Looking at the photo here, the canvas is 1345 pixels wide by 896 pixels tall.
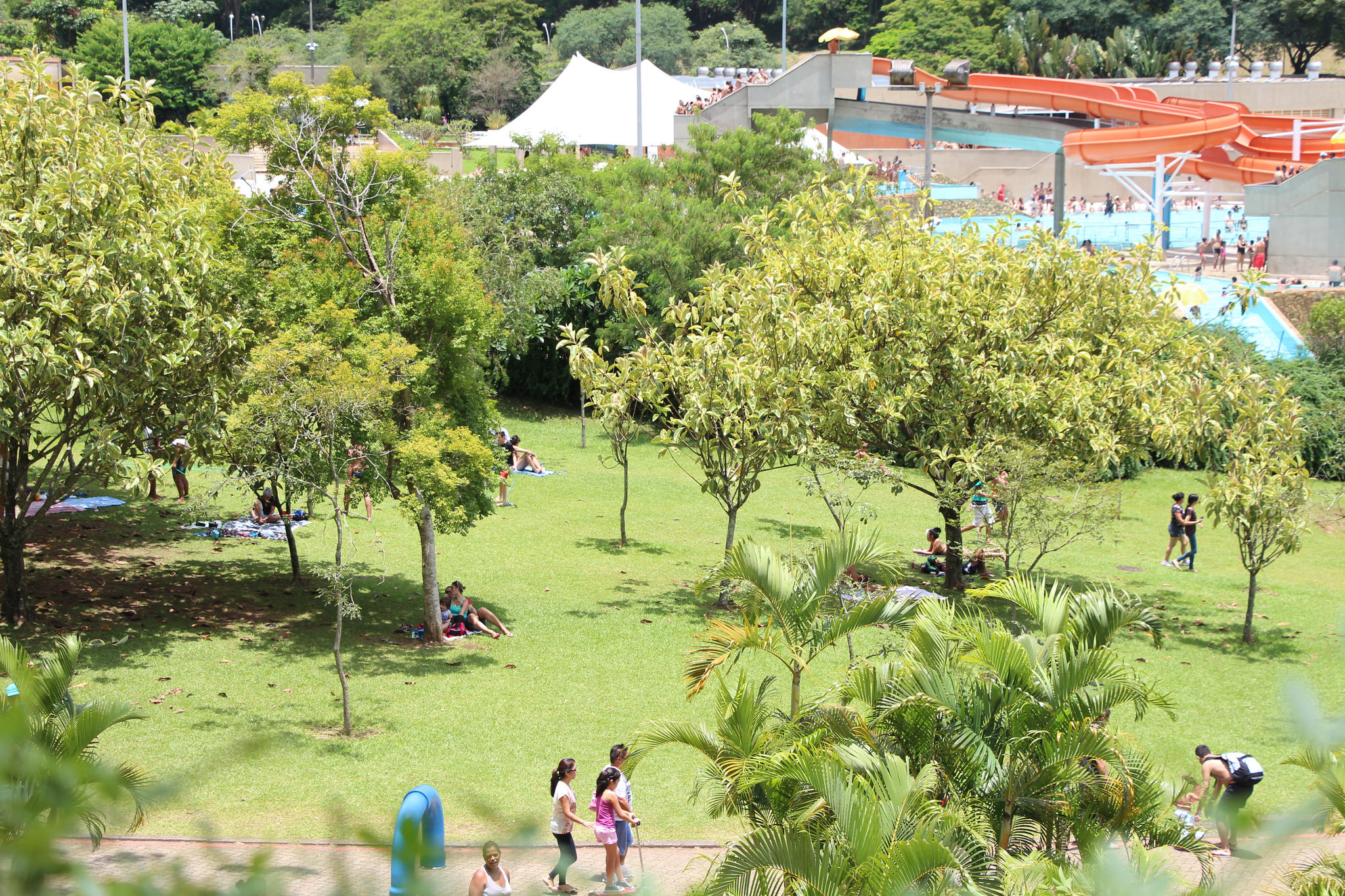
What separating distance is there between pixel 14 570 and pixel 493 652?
545cm

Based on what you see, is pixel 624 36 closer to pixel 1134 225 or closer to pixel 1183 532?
pixel 1134 225

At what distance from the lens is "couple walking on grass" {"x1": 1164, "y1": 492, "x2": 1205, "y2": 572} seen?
→ 794 inches

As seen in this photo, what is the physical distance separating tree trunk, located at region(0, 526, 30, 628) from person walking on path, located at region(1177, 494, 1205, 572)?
681 inches

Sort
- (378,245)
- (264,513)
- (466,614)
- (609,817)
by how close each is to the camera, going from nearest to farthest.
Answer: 1. (609,817)
2. (378,245)
3. (466,614)
4. (264,513)

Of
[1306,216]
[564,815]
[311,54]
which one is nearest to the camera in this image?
[564,815]

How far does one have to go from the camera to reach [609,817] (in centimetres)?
890

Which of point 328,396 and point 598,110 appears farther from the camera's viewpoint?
point 598,110

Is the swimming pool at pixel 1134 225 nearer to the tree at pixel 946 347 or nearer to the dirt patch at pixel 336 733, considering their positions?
the tree at pixel 946 347

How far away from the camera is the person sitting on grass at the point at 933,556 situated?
1894cm

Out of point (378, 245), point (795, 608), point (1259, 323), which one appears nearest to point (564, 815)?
point (795, 608)

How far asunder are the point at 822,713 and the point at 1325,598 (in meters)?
14.6

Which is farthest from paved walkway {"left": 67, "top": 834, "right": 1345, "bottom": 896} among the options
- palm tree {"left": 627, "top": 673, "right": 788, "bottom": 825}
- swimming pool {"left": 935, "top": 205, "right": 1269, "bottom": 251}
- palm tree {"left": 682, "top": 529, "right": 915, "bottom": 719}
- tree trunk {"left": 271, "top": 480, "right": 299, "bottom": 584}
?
swimming pool {"left": 935, "top": 205, "right": 1269, "bottom": 251}

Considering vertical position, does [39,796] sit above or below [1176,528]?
above

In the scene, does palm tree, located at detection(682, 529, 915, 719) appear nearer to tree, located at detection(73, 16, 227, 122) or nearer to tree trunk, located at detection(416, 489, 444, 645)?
tree trunk, located at detection(416, 489, 444, 645)
